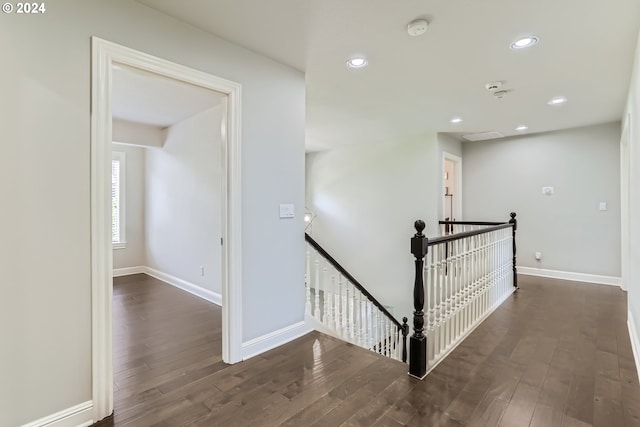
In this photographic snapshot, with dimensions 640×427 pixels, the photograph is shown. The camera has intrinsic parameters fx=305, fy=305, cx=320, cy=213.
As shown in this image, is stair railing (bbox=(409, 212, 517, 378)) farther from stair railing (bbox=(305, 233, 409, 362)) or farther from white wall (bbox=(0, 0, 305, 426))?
white wall (bbox=(0, 0, 305, 426))

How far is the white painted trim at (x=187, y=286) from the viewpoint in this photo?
3707 millimetres

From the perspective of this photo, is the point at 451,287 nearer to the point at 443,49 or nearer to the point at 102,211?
the point at 443,49

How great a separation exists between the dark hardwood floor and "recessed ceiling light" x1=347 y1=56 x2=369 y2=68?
2420 millimetres

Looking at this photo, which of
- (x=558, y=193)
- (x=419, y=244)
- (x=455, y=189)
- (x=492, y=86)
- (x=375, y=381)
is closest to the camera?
(x=375, y=381)

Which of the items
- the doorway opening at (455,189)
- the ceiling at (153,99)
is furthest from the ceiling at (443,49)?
the doorway opening at (455,189)

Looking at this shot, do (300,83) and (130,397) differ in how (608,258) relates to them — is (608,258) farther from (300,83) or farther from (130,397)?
(130,397)

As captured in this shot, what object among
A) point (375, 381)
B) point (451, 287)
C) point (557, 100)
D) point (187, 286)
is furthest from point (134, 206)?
point (557, 100)

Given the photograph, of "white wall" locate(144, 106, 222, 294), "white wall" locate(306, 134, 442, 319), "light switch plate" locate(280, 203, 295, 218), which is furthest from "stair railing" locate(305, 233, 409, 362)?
"white wall" locate(306, 134, 442, 319)

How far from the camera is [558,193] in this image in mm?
4969

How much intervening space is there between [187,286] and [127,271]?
1.74 m

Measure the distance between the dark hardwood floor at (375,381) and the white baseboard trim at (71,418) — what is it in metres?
0.09

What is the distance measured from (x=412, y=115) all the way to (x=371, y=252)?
280 cm

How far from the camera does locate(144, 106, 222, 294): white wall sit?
366cm

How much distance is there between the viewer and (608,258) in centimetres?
457
